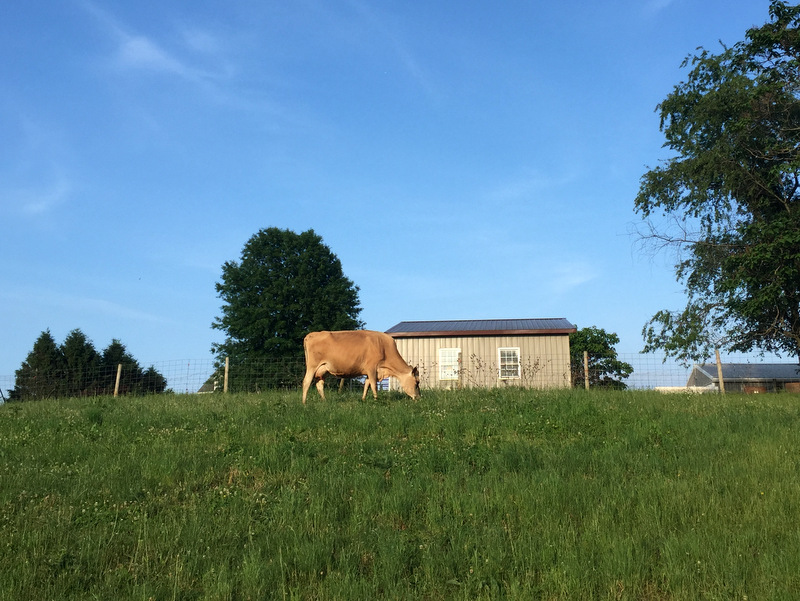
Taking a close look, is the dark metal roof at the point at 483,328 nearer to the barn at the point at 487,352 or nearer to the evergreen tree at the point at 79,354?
the barn at the point at 487,352

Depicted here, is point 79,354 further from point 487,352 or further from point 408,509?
point 408,509

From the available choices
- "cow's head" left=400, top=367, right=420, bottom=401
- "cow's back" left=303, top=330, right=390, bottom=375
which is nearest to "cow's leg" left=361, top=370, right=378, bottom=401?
"cow's back" left=303, top=330, right=390, bottom=375

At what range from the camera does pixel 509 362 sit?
30.4 meters

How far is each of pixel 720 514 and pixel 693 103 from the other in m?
28.0

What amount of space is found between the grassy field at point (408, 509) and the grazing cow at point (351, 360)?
17.4 feet

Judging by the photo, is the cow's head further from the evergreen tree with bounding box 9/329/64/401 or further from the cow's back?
the evergreen tree with bounding box 9/329/64/401

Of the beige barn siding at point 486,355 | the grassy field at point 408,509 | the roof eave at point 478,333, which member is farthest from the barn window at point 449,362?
the grassy field at point 408,509

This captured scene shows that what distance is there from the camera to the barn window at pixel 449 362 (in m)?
30.6

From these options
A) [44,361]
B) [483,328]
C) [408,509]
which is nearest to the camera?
[408,509]

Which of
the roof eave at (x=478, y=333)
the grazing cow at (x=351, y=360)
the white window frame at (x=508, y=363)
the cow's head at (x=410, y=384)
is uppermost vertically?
the roof eave at (x=478, y=333)

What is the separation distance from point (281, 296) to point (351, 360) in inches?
975

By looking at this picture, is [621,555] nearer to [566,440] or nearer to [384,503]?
[384,503]

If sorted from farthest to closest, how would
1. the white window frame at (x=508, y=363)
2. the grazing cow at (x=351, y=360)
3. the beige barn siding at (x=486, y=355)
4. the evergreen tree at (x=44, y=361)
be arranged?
the evergreen tree at (x=44, y=361), the white window frame at (x=508, y=363), the beige barn siding at (x=486, y=355), the grazing cow at (x=351, y=360)

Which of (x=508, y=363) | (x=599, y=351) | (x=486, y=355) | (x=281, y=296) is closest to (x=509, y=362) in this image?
(x=508, y=363)
